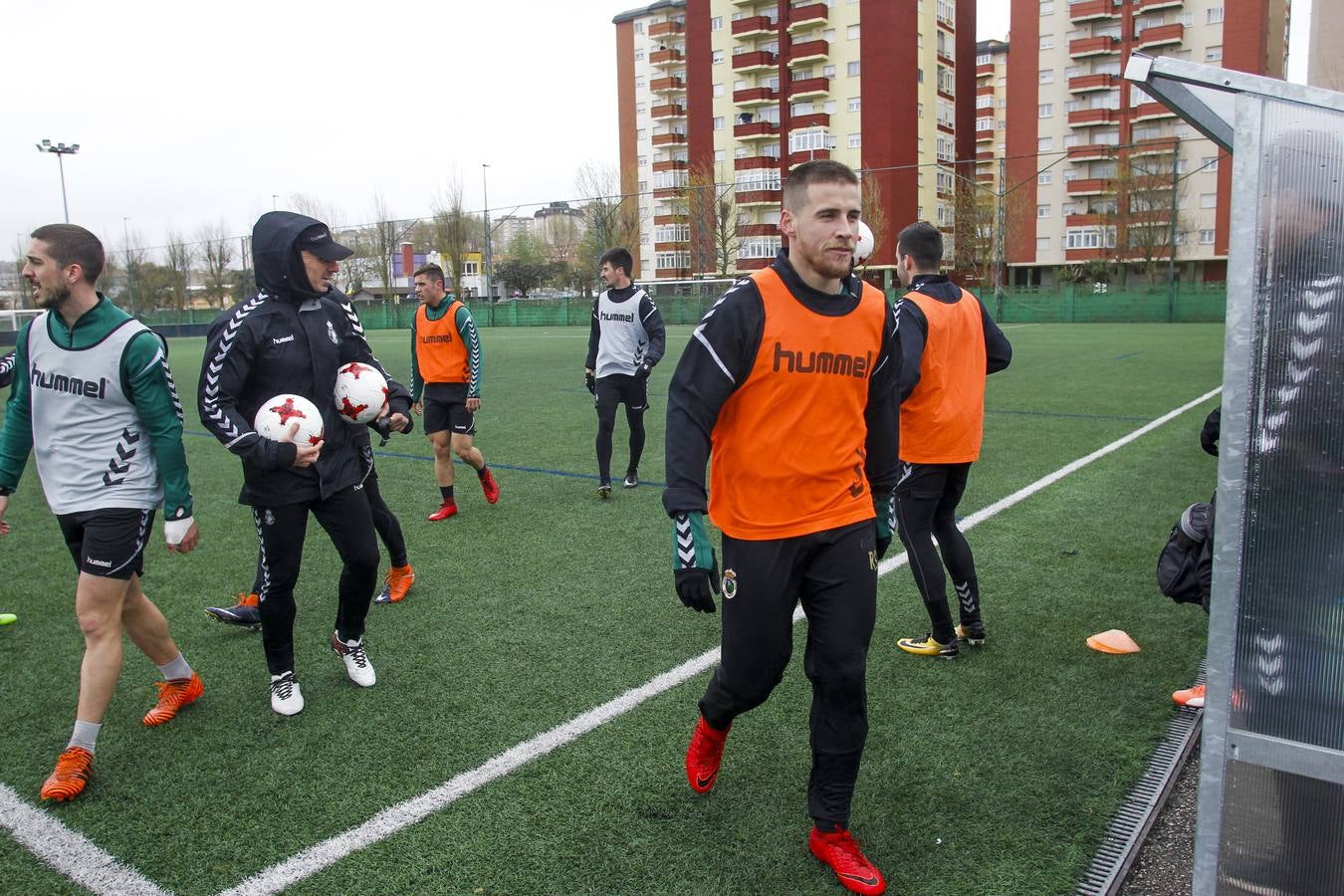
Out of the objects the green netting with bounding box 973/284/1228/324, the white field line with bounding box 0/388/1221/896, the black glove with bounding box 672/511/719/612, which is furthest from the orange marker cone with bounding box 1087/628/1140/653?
the green netting with bounding box 973/284/1228/324

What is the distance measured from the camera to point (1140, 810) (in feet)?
10.6

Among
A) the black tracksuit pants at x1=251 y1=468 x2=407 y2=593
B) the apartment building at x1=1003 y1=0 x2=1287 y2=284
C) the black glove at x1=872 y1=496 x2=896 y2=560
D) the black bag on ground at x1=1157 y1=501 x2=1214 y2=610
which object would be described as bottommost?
the black tracksuit pants at x1=251 y1=468 x2=407 y2=593

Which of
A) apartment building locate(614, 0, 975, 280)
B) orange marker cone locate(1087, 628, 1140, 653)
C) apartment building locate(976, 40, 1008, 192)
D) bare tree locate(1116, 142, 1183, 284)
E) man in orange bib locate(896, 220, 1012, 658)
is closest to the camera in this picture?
man in orange bib locate(896, 220, 1012, 658)

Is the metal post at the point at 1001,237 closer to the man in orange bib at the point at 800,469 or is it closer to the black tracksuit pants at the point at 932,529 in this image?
the black tracksuit pants at the point at 932,529

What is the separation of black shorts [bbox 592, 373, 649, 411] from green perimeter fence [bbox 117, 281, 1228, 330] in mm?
29454

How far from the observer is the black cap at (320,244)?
3.97 meters

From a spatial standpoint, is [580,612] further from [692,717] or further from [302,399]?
[302,399]

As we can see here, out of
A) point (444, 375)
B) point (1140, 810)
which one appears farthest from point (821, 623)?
point (444, 375)

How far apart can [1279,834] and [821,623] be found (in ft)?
4.00

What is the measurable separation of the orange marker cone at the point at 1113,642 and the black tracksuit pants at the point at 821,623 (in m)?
2.25

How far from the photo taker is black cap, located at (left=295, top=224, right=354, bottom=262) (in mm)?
3967

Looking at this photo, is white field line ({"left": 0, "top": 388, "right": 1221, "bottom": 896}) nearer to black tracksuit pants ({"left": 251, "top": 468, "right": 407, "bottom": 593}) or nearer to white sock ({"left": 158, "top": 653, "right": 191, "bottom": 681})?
white sock ({"left": 158, "top": 653, "right": 191, "bottom": 681})

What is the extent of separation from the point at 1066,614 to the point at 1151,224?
189ft

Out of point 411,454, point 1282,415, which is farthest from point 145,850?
point 411,454
